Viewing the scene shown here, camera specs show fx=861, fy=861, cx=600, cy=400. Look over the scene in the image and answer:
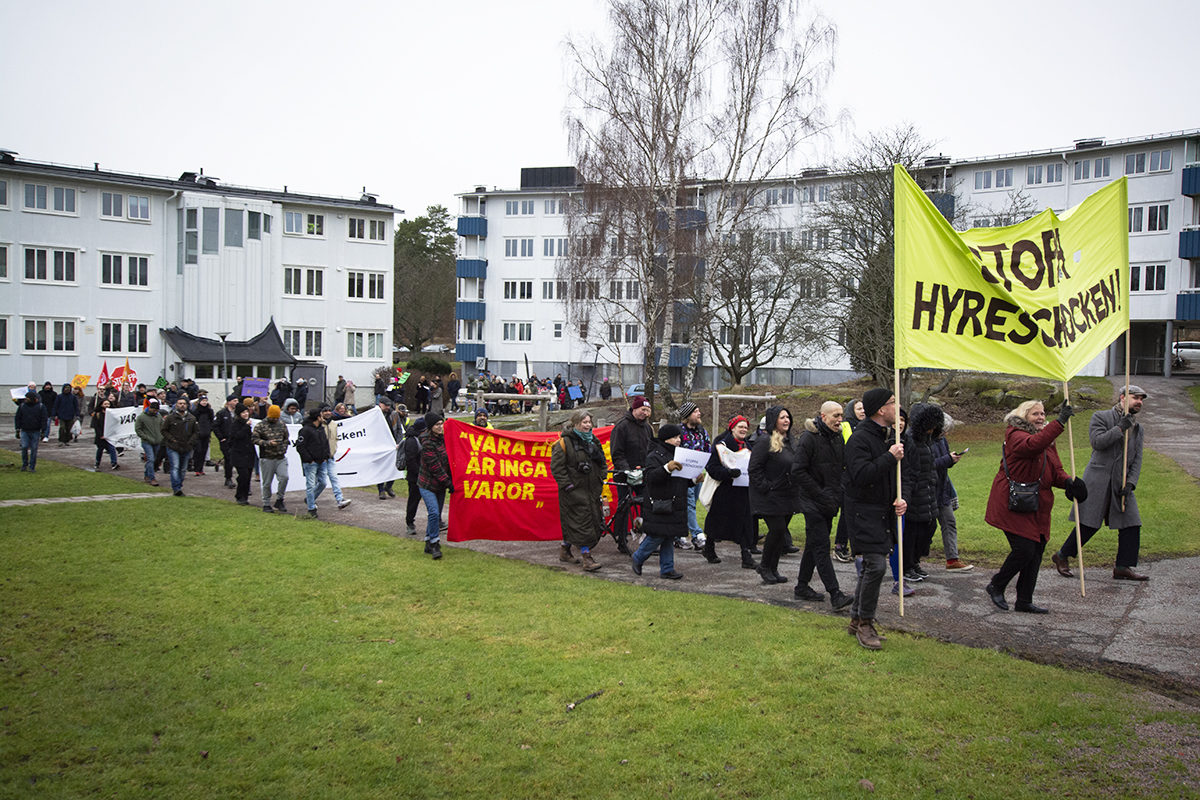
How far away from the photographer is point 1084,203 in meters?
9.38

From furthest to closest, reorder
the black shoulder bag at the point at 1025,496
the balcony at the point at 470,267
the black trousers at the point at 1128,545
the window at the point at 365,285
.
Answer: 1. the balcony at the point at 470,267
2. the window at the point at 365,285
3. the black trousers at the point at 1128,545
4. the black shoulder bag at the point at 1025,496

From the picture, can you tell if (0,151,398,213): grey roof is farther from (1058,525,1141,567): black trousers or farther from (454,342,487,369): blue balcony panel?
(1058,525,1141,567): black trousers

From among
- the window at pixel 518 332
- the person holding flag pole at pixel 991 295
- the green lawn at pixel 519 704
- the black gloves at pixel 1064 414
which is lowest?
the green lawn at pixel 519 704

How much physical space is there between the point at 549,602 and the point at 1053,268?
6.37 meters

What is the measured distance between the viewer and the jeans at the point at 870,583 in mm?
7512

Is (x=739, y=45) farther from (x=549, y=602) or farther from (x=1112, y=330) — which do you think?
(x=549, y=602)

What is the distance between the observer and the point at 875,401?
778 cm

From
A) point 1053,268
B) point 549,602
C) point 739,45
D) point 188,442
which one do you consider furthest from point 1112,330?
point 739,45

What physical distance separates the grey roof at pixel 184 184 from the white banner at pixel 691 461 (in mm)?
47282

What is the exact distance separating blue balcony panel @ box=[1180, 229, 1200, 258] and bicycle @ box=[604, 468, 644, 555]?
48054 millimetres

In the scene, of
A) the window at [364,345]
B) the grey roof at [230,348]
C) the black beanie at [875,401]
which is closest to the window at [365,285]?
the window at [364,345]

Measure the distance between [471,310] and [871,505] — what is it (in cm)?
6324

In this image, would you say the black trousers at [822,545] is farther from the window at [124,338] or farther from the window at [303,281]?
the window at [124,338]

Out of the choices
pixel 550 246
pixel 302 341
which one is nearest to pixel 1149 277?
pixel 550 246
